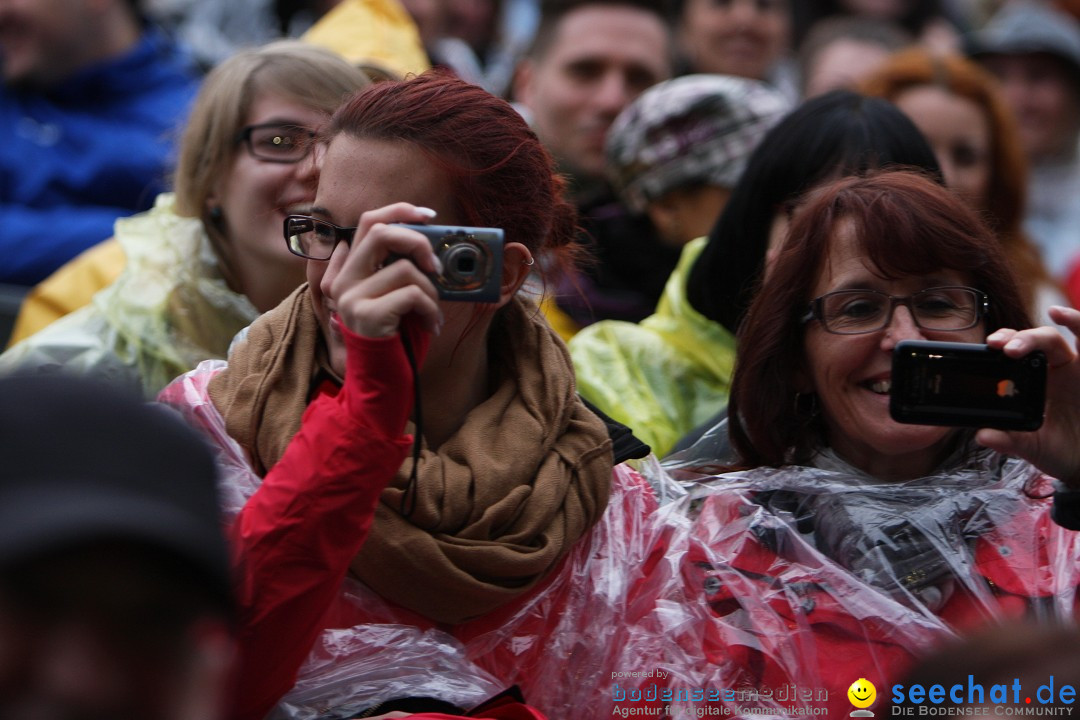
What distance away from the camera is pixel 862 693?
6.71 ft

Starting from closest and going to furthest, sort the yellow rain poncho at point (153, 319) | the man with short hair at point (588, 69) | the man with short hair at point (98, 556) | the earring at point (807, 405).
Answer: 1. the man with short hair at point (98, 556)
2. the earring at point (807, 405)
3. the yellow rain poncho at point (153, 319)
4. the man with short hair at point (588, 69)

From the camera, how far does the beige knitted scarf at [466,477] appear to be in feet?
6.60

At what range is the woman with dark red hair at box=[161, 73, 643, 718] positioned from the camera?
1732 millimetres

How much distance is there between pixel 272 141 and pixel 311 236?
0.92 meters

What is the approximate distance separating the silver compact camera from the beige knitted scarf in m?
0.34

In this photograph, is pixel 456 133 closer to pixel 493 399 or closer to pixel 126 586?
pixel 493 399

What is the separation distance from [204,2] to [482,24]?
1374mm

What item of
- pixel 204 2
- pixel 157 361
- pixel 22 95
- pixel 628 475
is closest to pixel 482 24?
pixel 204 2

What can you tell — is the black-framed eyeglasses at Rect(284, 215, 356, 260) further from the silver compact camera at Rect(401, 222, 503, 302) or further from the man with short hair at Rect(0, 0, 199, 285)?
the man with short hair at Rect(0, 0, 199, 285)

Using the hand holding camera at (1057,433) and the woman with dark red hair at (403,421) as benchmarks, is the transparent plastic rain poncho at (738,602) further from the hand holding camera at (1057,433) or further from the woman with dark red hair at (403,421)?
the hand holding camera at (1057,433)

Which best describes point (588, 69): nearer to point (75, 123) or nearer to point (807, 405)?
point (75, 123)

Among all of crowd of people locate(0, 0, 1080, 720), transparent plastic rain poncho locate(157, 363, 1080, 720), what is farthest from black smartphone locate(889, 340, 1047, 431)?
transparent plastic rain poncho locate(157, 363, 1080, 720)

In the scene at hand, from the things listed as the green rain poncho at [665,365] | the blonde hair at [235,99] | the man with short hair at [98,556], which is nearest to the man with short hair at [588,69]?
the green rain poncho at [665,365]

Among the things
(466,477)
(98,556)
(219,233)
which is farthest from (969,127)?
(98,556)
